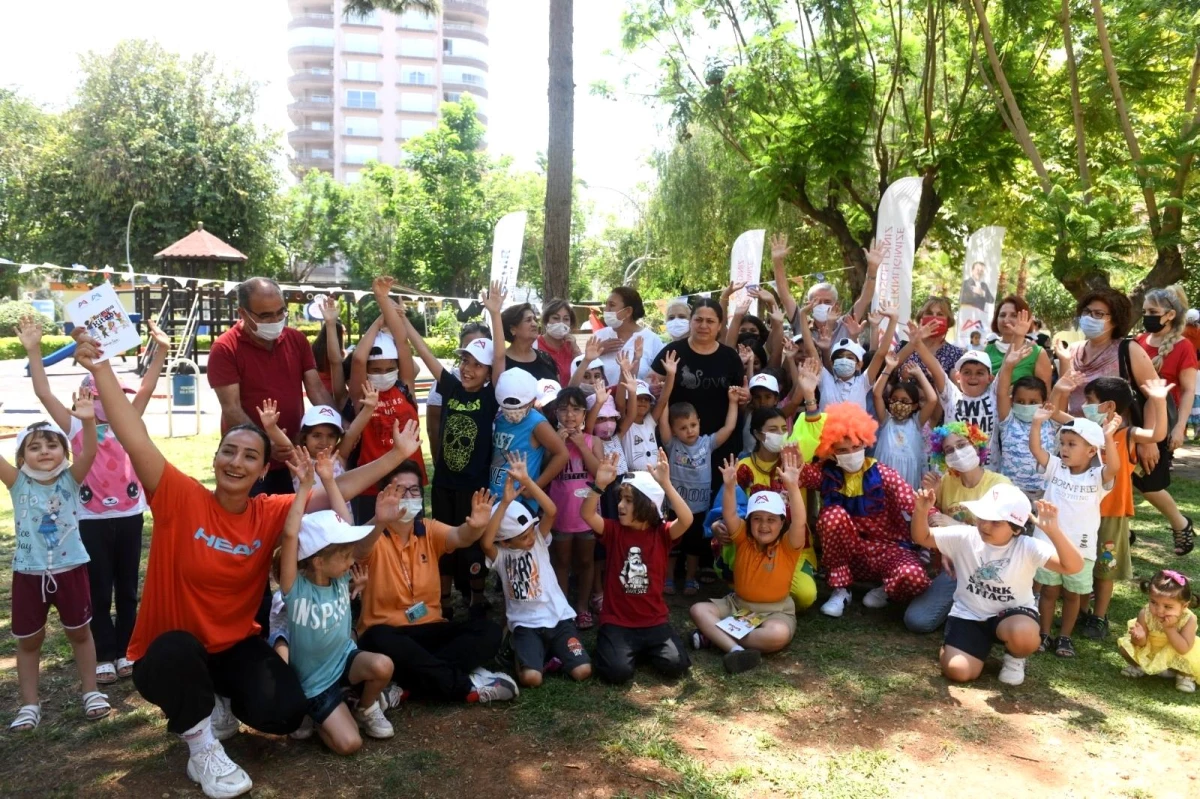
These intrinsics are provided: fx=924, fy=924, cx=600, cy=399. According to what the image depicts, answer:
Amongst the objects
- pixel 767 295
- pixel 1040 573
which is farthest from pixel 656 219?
pixel 1040 573

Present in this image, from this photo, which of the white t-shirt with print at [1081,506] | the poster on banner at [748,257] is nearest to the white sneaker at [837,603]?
the white t-shirt with print at [1081,506]

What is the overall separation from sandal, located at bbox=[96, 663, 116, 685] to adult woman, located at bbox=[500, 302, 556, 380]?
2.58 meters

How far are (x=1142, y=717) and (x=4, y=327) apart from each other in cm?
3701

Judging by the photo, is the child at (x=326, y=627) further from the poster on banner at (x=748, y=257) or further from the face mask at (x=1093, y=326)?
the poster on banner at (x=748, y=257)

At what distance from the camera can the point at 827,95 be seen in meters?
12.5

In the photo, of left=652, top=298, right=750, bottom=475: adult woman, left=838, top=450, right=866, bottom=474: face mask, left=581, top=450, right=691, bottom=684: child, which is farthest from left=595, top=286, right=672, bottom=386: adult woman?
left=581, top=450, right=691, bottom=684: child

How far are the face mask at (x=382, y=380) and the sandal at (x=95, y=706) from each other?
1.99 m

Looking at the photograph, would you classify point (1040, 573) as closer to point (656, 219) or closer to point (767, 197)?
point (767, 197)

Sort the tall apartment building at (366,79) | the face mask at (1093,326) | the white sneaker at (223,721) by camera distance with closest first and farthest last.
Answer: the white sneaker at (223,721) < the face mask at (1093,326) < the tall apartment building at (366,79)

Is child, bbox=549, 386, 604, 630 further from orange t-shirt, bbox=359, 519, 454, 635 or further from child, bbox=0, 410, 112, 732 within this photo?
child, bbox=0, 410, 112, 732

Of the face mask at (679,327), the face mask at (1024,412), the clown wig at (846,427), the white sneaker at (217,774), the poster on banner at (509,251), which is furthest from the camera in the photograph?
the poster on banner at (509,251)

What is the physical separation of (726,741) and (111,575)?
123 inches

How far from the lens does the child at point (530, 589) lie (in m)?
4.54

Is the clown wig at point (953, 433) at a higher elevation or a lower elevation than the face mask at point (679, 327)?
lower
